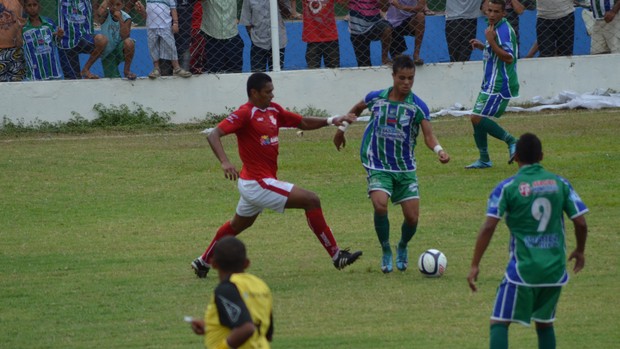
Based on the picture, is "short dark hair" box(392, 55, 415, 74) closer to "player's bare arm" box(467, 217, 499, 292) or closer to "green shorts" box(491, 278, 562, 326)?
"player's bare arm" box(467, 217, 499, 292)

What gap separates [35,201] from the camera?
14.1m

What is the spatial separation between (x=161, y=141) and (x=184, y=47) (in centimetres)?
183

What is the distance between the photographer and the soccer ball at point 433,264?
10156mm

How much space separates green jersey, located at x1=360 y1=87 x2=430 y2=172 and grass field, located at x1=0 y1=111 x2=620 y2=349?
1.04 metres

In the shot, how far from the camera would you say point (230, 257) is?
5891 millimetres

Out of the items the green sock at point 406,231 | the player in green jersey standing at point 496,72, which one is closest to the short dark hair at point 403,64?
the green sock at point 406,231

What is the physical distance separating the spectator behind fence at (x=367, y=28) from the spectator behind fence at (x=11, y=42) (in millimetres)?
5288

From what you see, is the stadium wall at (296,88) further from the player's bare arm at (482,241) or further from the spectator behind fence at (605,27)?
the player's bare arm at (482,241)

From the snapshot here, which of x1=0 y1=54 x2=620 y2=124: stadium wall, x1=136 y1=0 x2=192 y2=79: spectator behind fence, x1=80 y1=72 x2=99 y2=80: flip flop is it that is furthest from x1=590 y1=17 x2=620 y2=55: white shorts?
x1=80 y1=72 x2=99 y2=80: flip flop

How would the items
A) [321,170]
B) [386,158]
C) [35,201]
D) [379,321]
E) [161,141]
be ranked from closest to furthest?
[379,321] < [386,158] < [35,201] < [321,170] < [161,141]

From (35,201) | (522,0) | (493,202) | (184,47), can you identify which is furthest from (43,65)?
(493,202)

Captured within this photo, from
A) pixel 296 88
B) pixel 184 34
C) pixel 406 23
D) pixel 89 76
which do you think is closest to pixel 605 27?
pixel 406 23

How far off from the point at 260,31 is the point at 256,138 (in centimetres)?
890

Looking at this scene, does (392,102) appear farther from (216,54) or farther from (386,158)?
(216,54)
